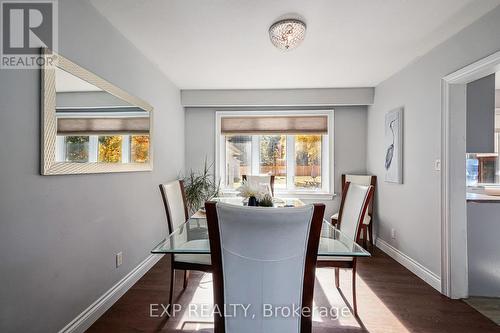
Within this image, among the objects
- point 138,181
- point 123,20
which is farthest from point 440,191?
point 123,20

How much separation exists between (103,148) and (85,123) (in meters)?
0.25

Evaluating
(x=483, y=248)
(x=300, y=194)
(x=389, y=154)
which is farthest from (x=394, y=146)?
(x=300, y=194)

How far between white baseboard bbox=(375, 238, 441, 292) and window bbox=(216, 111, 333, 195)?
1.11 metres

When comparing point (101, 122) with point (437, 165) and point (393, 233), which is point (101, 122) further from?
point (393, 233)

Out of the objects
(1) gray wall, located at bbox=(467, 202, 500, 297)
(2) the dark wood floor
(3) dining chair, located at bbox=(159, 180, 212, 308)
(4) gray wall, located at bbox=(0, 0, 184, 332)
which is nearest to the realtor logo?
(4) gray wall, located at bbox=(0, 0, 184, 332)

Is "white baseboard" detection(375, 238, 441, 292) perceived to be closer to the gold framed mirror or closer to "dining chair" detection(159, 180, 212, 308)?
"dining chair" detection(159, 180, 212, 308)

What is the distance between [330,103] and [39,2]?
334 cm

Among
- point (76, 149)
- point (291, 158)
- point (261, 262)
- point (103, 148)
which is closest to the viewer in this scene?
point (261, 262)

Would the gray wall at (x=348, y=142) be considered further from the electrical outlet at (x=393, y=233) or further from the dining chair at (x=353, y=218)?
the dining chair at (x=353, y=218)

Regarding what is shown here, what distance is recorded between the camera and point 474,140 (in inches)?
89.6

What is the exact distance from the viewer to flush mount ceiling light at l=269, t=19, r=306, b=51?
6.23 ft

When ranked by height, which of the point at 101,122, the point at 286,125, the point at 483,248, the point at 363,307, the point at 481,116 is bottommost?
the point at 363,307

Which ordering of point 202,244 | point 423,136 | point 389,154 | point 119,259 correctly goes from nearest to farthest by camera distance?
point 202,244 < point 119,259 < point 423,136 < point 389,154

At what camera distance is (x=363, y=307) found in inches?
79.8
